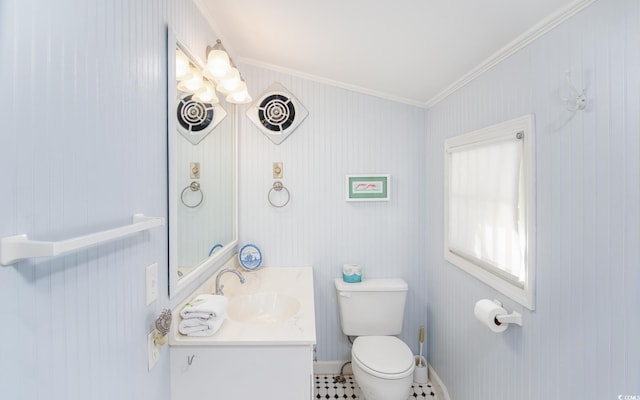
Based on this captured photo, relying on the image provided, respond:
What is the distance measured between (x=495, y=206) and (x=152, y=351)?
5.38 ft

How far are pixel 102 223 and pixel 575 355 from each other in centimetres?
157

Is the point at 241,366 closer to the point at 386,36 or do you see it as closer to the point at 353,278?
the point at 353,278

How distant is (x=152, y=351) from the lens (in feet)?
3.45

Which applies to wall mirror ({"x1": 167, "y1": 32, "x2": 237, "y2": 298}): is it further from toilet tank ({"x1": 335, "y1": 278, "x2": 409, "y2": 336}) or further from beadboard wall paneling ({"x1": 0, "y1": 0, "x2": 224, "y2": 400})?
toilet tank ({"x1": 335, "y1": 278, "x2": 409, "y2": 336})

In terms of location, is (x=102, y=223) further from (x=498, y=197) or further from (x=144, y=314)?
(x=498, y=197)

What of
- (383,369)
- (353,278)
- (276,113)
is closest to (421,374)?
(383,369)

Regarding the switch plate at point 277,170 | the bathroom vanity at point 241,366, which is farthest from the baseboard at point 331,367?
the switch plate at point 277,170

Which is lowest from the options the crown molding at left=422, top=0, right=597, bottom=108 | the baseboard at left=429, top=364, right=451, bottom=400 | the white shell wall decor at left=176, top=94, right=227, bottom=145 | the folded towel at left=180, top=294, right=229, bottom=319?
the baseboard at left=429, top=364, right=451, bottom=400

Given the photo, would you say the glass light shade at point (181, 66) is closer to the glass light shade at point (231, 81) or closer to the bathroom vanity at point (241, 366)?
the glass light shade at point (231, 81)

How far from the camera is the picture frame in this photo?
7.48 ft

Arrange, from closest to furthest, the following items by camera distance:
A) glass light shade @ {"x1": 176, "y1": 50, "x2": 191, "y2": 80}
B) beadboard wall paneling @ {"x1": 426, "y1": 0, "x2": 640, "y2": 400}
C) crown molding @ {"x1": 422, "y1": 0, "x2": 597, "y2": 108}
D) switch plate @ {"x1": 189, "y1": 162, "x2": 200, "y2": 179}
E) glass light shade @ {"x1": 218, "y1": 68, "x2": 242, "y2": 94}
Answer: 1. beadboard wall paneling @ {"x1": 426, "y1": 0, "x2": 640, "y2": 400}
2. crown molding @ {"x1": 422, "y1": 0, "x2": 597, "y2": 108}
3. glass light shade @ {"x1": 176, "y1": 50, "x2": 191, "y2": 80}
4. switch plate @ {"x1": 189, "y1": 162, "x2": 200, "y2": 179}
5. glass light shade @ {"x1": 218, "y1": 68, "x2": 242, "y2": 94}

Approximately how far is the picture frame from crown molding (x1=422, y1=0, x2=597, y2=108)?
2.55 ft

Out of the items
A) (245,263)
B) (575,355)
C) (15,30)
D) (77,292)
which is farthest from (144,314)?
(575,355)

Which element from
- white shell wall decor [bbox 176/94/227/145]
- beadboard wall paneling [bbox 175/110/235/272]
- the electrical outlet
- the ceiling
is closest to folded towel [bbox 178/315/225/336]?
the electrical outlet
